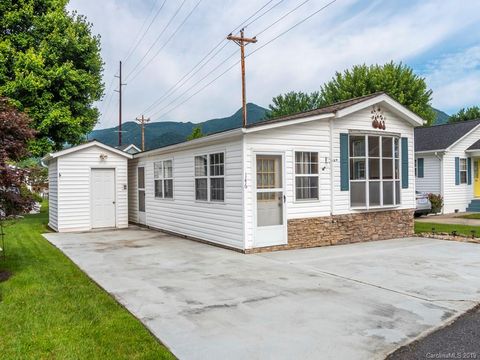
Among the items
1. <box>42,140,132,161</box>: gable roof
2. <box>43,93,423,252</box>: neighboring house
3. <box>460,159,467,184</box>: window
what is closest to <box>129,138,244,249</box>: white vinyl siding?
<box>43,93,423,252</box>: neighboring house

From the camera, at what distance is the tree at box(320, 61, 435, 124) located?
29.6m

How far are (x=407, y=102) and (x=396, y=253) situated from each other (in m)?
24.8

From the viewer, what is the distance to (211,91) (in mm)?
28234

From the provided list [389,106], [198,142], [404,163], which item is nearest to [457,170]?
[404,163]

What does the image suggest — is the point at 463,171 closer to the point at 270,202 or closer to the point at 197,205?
Answer: the point at 270,202

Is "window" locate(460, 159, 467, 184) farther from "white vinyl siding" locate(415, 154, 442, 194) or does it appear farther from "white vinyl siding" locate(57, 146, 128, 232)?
"white vinyl siding" locate(57, 146, 128, 232)

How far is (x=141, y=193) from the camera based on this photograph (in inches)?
563

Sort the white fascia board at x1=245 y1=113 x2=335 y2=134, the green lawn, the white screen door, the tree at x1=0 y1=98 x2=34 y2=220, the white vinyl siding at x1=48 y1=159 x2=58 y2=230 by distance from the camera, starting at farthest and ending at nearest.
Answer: the white screen door < the white vinyl siding at x1=48 y1=159 x2=58 y2=230 < the green lawn < the white fascia board at x1=245 y1=113 x2=335 y2=134 < the tree at x1=0 y1=98 x2=34 y2=220

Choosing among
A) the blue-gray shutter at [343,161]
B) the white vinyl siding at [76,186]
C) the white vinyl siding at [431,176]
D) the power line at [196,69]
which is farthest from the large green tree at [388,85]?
the white vinyl siding at [76,186]

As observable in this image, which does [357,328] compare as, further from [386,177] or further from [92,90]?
[92,90]

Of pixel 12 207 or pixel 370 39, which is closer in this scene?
Result: pixel 12 207

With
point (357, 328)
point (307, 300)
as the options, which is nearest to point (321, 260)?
point (307, 300)

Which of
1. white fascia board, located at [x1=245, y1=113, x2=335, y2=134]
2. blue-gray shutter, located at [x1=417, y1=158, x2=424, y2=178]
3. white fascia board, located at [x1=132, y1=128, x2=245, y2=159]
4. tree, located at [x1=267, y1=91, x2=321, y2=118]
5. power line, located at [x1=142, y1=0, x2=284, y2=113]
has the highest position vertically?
tree, located at [x1=267, y1=91, x2=321, y2=118]

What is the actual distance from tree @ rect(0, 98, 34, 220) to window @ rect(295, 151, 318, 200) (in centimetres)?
542
